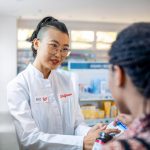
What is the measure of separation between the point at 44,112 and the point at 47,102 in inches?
2.8

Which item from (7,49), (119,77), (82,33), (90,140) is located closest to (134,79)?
(119,77)

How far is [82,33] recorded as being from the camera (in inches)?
412

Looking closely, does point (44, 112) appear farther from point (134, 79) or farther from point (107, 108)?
point (107, 108)

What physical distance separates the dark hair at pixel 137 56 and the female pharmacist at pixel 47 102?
77cm

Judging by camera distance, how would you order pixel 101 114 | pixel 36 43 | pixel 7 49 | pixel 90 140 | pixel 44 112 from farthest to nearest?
pixel 7 49 → pixel 101 114 → pixel 36 43 → pixel 44 112 → pixel 90 140

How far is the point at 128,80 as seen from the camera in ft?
2.39

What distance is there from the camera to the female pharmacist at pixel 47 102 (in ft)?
4.88

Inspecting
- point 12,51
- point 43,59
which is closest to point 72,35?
point 12,51

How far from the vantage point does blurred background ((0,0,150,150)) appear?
409 cm

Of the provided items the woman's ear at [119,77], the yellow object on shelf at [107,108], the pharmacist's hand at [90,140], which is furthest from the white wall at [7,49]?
the woman's ear at [119,77]

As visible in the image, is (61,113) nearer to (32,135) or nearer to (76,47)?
(32,135)

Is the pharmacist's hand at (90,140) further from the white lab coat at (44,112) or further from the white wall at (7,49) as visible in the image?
the white wall at (7,49)

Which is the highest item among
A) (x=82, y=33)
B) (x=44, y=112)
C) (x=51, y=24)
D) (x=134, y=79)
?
(x=82, y=33)

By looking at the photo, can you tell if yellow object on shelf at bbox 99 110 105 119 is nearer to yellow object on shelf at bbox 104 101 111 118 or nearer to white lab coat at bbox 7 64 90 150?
yellow object on shelf at bbox 104 101 111 118
